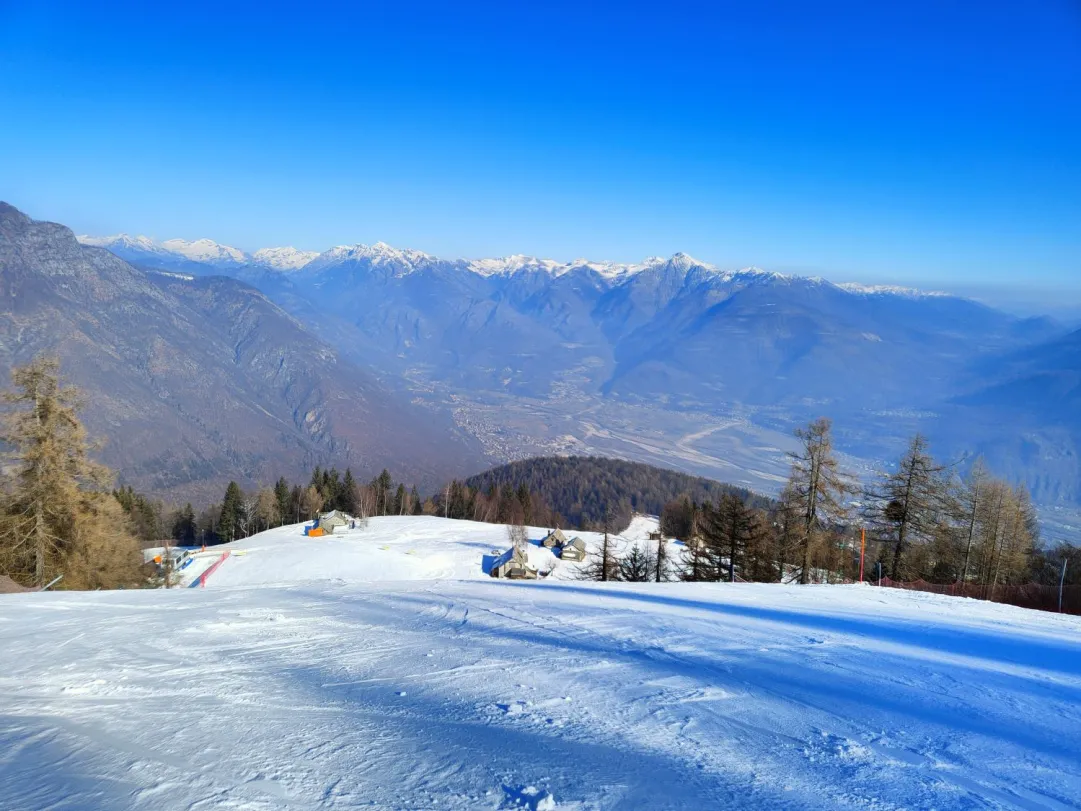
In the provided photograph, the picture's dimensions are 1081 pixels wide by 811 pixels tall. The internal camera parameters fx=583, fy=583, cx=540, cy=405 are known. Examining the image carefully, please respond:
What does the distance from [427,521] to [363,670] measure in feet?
189

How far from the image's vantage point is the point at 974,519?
91.0 ft

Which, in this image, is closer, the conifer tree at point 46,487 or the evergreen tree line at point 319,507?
the conifer tree at point 46,487

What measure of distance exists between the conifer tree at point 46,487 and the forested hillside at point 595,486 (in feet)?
238

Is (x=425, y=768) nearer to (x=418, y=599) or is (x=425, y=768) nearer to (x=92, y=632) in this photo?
(x=92, y=632)

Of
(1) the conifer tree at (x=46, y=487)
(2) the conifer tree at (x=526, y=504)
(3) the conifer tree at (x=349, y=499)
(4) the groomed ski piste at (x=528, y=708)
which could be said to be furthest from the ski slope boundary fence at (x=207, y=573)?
(2) the conifer tree at (x=526, y=504)

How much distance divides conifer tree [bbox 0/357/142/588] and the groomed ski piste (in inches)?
386

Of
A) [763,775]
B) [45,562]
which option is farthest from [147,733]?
[45,562]

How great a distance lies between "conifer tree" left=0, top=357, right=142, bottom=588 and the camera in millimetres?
16703

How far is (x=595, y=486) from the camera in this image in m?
108

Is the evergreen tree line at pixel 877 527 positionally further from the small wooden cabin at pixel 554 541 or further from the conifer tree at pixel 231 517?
the conifer tree at pixel 231 517

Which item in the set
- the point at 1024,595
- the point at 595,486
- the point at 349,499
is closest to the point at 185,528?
the point at 349,499

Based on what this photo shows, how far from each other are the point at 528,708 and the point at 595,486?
103818 millimetres

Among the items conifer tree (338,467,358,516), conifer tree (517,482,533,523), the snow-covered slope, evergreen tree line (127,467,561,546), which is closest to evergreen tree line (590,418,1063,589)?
the snow-covered slope

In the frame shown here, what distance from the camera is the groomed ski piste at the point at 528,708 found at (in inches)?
140
